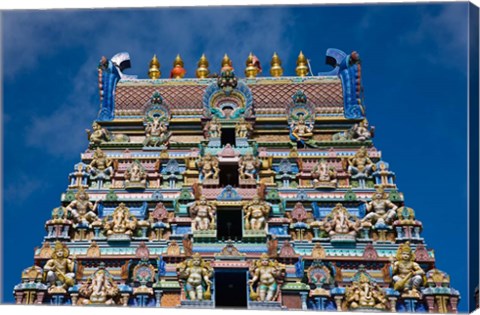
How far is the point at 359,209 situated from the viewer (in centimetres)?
2572

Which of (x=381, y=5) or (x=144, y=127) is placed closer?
(x=381, y=5)

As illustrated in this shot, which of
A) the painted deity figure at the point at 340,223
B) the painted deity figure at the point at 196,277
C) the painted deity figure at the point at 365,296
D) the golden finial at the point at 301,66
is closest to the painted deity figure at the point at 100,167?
the painted deity figure at the point at 196,277

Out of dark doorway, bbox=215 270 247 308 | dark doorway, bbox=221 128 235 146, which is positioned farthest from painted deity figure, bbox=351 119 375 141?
dark doorway, bbox=215 270 247 308

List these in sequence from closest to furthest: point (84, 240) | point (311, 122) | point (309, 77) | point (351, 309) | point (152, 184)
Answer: point (351, 309) → point (84, 240) → point (152, 184) → point (311, 122) → point (309, 77)

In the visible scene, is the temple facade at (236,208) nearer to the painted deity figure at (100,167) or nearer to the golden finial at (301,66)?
the painted deity figure at (100,167)

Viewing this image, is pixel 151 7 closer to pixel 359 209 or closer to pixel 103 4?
pixel 103 4

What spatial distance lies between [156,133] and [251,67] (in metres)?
5.55

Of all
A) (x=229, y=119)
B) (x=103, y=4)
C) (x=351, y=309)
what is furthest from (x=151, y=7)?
(x=351, y=309)

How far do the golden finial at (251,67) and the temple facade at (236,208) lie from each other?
195cm

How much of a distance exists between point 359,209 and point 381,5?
5.52 metres

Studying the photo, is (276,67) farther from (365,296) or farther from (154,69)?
(365,296)

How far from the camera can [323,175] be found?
26.7m

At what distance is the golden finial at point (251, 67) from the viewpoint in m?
33.1

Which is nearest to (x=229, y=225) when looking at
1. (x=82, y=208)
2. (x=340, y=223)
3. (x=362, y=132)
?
(x=340, y=223)
